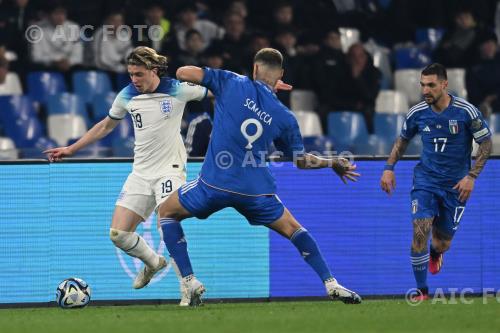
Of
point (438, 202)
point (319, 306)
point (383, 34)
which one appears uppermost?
point (383, 34)

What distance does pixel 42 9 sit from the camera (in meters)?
17.6

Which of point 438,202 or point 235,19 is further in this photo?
point 235,19

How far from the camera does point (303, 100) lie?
57.2ft

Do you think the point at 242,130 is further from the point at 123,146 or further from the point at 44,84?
the point at 44,84

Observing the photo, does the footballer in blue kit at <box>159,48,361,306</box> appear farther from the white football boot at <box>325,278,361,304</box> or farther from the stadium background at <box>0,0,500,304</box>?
the stadium background at <box>0,0,500,304</box>

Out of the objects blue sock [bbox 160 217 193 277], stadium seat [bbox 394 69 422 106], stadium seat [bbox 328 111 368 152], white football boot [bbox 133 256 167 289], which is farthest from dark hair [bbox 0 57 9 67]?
blue sock [bbox 160 217 193 277]

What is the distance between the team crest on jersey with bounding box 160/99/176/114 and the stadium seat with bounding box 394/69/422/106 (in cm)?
735

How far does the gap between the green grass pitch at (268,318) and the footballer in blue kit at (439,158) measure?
0.69 meters

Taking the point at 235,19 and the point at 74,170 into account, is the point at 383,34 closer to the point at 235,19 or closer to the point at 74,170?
the point at 235,19

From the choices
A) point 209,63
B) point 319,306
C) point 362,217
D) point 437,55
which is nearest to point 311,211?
point 362,217

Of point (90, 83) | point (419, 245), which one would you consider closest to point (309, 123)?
point (90, 83)

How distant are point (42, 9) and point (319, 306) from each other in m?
8.03

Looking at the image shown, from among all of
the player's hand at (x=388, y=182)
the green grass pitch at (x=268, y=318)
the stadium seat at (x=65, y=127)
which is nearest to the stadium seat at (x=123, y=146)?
the stadium seat at (x=65, y=127)

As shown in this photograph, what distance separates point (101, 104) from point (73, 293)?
5.82 metres
